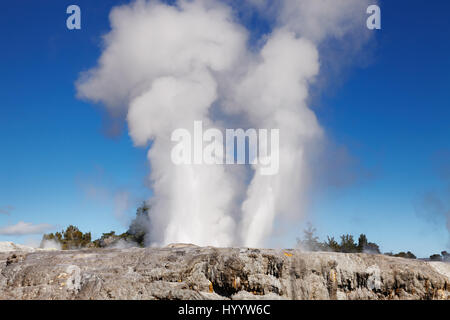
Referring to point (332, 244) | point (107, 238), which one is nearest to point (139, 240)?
point (107, 238)

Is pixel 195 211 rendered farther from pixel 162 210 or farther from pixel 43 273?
pixel 43 273

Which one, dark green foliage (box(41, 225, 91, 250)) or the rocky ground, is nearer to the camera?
the rocky ground

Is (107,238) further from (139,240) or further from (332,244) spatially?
(332,244)

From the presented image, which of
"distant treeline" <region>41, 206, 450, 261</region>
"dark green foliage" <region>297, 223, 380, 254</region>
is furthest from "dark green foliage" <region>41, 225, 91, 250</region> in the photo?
"dark green foliage" <region>297, 223, 380, 254</region>

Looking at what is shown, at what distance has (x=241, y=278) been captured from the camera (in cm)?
1664

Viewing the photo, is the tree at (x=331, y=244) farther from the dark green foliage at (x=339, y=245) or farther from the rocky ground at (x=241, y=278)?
the rocky ground at (x=241, y=278)

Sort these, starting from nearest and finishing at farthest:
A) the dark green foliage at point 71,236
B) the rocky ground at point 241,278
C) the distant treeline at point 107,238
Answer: the rocky ground at point 241,278 → the distant treeline at point 107,238 → the dark green foliage at point 71,236

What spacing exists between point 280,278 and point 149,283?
576cm

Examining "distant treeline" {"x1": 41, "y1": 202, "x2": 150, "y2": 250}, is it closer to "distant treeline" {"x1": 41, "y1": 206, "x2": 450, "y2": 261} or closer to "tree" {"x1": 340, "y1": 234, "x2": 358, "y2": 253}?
"distant treeline" {"x1": 41, "y1": 206, "x2": 450, "y2": 261}

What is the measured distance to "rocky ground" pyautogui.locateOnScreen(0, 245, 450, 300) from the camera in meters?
16.2

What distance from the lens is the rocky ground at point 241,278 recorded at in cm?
1623

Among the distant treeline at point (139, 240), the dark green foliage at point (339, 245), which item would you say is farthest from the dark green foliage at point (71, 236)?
the dark green foliage at point (339, 245)

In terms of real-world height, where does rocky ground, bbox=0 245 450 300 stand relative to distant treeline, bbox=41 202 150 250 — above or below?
below
